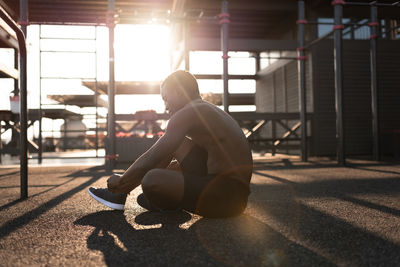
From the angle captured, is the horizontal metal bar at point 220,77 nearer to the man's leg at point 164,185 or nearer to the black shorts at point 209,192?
the black shorts at point 209,192

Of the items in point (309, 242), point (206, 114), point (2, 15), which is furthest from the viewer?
point (2, 15)

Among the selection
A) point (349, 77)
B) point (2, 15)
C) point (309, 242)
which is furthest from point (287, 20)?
point (309, 242)

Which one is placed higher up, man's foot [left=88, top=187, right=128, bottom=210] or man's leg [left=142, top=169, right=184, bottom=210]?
man's leg [left=142, top=169, right=184, bottom=210]

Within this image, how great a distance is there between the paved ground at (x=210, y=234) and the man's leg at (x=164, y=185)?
0.18m

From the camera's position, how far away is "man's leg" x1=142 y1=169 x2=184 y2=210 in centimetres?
215

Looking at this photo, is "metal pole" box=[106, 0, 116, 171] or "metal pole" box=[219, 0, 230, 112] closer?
"metal pole" box=[106, 0, 116, 171]

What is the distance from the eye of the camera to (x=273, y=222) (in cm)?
223

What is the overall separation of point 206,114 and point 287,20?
10.6 metres

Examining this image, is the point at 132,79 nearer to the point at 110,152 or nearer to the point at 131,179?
the point at 110,152

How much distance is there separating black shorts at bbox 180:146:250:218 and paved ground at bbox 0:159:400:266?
0.08 meters

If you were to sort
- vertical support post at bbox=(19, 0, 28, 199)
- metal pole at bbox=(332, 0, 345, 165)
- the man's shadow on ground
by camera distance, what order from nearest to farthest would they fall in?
the man's shadow on ground < vertical support post at bbox=(19, 0, 28, 199) < metal pole at bbox=(332, 0, 345, 165)

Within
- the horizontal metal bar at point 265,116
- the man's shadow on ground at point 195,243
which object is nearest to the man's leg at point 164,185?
the man's shadow on ground at point 195,243

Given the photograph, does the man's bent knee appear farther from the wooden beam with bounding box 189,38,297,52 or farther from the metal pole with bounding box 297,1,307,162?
the wooden beam with bounding box 189,38,297,52

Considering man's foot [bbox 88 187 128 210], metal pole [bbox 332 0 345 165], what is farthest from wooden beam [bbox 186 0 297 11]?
man's foot [bbox 88 187 128 210]
